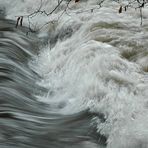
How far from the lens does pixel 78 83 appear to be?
698cm

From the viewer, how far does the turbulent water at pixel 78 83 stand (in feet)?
16.5

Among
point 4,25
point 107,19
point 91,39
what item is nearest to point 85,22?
point 107,19

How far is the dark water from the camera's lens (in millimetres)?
4859

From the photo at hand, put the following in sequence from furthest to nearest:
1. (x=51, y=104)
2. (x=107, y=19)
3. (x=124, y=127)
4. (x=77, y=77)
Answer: (x=107, y=19), (x=77, y=77), (x=51, y=104), (x=124, y=127)

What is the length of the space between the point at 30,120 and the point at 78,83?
1571 millimetres

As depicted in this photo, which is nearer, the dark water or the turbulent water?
the dark water

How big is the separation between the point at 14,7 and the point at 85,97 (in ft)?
27.8

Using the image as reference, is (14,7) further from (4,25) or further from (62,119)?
(62,119)

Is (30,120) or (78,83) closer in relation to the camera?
(30,120)

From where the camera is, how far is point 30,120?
556cm

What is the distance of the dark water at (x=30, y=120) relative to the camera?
486 cm

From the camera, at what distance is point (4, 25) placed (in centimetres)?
1109

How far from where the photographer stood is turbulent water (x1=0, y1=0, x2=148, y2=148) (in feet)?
16.5

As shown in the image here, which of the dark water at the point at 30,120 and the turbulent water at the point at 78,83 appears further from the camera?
the turbulent water at the point at 78,83
